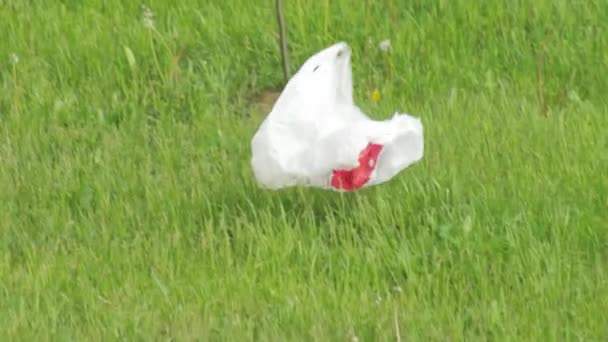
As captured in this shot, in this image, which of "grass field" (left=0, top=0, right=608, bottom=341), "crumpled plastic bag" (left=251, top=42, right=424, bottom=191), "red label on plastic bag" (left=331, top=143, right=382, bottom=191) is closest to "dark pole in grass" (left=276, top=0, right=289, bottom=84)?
"grass field" (left=0, top=0, right=608, bottom=341)

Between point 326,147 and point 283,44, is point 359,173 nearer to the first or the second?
point 326,147

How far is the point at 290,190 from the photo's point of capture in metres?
4.50

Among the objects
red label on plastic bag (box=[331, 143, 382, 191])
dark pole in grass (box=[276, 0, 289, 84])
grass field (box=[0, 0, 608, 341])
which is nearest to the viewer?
grass field (box=[0, 0, 608, 341])

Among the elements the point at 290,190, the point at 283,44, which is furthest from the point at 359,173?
the point at 283,44

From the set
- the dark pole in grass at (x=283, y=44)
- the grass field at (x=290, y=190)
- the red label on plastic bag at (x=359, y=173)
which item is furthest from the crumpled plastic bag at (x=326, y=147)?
the dark pole in grass at (x=283, y=44)

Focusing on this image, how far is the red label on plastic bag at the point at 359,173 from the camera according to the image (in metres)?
4.21

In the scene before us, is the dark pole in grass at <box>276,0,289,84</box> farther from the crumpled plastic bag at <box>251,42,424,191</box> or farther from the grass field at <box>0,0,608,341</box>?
the crumpled plastic bag at <box>251,42,424,191</box>

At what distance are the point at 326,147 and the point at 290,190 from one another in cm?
27

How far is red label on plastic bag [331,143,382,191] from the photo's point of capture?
13.8ft

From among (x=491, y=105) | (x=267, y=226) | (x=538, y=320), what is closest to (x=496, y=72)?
(x=491, y=105)

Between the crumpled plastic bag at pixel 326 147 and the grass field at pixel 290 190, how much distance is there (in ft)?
0.45

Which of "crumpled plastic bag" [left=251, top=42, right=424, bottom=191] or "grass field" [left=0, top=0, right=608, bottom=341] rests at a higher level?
"crumpled plastic bag" [left=251, top=42, right=424, bottom=191]

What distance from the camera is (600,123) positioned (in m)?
4.89

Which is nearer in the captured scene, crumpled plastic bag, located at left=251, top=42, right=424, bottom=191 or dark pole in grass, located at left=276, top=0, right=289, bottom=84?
crumpled plastic bag, located at left=251, top=42, right=424, bottom=191
